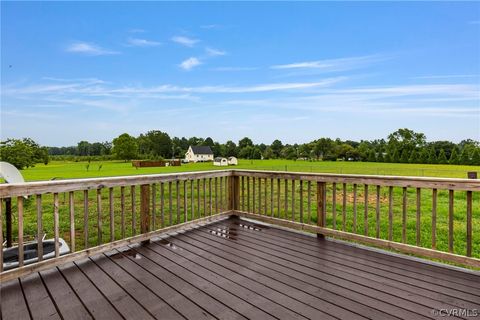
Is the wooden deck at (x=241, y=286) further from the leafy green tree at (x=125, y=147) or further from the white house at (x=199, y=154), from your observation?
the leafy green tree at (x=125, y=147)

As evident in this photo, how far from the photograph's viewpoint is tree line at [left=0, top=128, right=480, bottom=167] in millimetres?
18203

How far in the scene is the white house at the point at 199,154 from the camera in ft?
67.1

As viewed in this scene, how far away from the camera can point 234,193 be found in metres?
4.65

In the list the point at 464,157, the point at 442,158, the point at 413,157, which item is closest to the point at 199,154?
the point at 464,157

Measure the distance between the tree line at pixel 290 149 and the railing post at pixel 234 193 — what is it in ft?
30.9

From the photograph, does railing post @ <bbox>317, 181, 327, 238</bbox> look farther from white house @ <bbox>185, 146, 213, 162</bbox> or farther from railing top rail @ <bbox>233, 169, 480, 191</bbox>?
white house @ <bbox>185, 146, 213, 162</bbox>

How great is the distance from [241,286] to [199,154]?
18820 millimetres

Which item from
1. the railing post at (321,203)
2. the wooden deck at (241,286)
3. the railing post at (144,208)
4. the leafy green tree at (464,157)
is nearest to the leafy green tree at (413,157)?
the leafy green tree at (464,157)

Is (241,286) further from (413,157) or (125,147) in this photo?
(413,157)

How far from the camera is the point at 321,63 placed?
16688mm

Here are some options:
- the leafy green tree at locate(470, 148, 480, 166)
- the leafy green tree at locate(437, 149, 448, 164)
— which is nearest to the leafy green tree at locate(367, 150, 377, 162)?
the leafy green tree at locate(437, 149, 448, 164)

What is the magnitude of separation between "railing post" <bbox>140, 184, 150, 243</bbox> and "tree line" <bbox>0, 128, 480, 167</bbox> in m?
9.31

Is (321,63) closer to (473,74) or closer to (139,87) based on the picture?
(473,74)

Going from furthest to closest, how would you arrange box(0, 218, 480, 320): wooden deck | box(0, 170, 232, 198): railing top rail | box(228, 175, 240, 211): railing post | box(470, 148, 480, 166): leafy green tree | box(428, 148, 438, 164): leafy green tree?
1. box(428, 148, 438, 164): leafy green tree
2. box(470, 148, 480, 166): leafy green tree
3. box(228, 175, 240, 211): railing post
4. box(0, 170, 232, 198): railing top rail
5. box(0, 218, 480, 320): wooden deck
